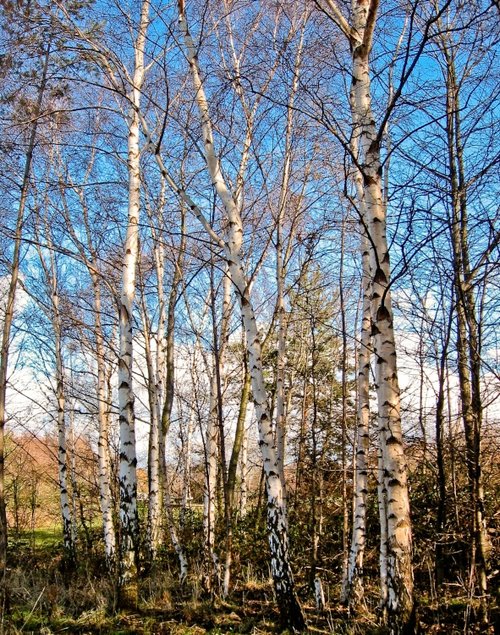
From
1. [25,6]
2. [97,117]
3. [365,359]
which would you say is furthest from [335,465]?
[25,6]

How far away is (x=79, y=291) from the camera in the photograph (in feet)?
35.6

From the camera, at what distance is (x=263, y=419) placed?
4719mm

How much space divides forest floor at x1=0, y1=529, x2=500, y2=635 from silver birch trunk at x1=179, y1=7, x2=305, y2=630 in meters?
0.32

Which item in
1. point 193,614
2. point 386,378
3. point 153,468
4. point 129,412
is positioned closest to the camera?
point 386,378

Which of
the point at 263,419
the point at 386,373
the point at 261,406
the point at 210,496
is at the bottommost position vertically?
the point at 210,496

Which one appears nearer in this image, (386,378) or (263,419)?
(386,378)

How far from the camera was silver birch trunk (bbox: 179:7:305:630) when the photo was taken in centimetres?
455

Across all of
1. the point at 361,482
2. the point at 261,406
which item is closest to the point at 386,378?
the point at 261,406

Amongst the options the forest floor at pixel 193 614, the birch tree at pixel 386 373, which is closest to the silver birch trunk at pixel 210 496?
the forest floor at pixel 193 614

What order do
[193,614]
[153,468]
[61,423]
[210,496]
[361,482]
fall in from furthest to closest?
1. [61,423]
2. [153,468]
3. [210,496]
4. [361,482]
5. [193,614]

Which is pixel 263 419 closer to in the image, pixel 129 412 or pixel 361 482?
pixel 361 482

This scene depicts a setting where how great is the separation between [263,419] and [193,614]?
7.88 ft

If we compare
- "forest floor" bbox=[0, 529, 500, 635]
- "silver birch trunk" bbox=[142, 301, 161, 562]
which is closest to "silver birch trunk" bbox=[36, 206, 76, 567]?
"silver birch trunk" bbox=[142, 301, 161, 562]

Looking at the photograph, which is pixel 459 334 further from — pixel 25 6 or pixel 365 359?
pixel 25 6
